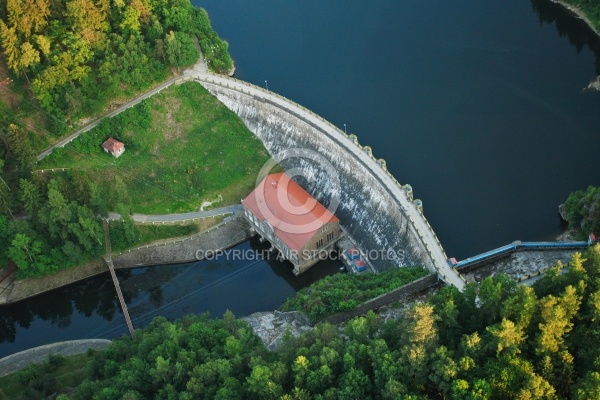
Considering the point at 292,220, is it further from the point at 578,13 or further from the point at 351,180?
the point at 578,13

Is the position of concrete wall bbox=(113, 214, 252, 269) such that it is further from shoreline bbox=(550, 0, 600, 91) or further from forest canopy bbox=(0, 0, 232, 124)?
shoreline bbox=(550, 0, 600, 91)

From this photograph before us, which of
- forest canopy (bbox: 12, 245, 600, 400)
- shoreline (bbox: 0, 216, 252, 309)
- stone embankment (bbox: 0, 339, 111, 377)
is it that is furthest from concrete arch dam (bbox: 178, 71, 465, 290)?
stone embankment (bbox: 0, 339, 111, 377)

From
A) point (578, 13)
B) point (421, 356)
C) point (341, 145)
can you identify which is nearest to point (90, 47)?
point (341, 145)

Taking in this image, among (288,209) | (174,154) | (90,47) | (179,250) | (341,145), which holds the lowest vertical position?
(288,209)

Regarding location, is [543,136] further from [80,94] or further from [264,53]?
[80,94]

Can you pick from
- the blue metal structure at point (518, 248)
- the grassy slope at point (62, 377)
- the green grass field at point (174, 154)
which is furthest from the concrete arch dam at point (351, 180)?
the grassy slope at point (62, 377)

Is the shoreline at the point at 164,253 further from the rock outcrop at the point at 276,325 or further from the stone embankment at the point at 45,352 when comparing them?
the rock outcrop at the point at 276,325
